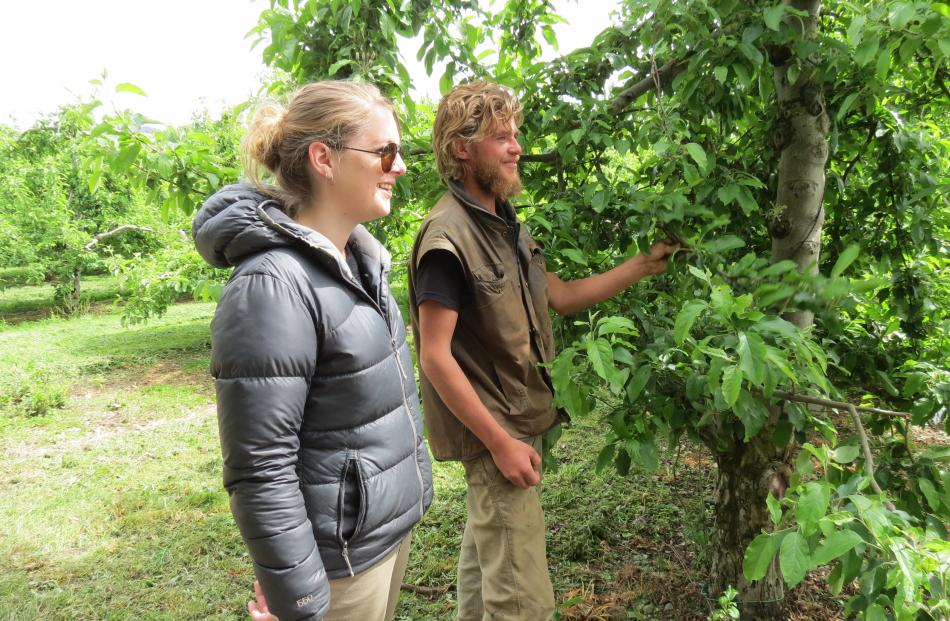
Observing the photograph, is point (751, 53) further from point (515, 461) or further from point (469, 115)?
point (515, 461)

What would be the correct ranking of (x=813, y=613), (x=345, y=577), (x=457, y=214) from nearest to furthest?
(x=345, y=577)
(x=457, y=214)
(x=813, y=613)

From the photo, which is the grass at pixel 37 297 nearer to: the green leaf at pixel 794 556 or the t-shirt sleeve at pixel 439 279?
the t-shirt sleeve at pixel 439 279

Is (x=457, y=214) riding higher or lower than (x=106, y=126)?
lower

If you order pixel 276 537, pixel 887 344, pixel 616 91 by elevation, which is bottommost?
pixel 276 537

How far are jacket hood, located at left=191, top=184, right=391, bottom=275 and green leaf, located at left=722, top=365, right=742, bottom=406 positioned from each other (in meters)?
0.93

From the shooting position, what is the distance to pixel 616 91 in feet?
8.39

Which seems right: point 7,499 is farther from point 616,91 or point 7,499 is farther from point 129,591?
point 616,91

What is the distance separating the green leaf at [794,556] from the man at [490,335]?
815mm

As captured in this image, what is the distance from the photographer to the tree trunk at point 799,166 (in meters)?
2.29

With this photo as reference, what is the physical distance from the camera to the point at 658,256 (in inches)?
80.3

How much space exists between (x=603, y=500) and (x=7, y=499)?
184 inches

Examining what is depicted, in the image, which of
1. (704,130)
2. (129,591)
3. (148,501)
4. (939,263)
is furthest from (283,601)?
(148,501)

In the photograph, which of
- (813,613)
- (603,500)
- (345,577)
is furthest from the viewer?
(603,500)

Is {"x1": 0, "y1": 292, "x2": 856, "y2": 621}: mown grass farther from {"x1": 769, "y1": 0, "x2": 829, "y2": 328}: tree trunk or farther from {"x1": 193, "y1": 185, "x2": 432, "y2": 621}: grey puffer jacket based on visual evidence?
{"x1": 193, "y1": 185, "x2": 432, "y2": 621}: grey puffer jacket
